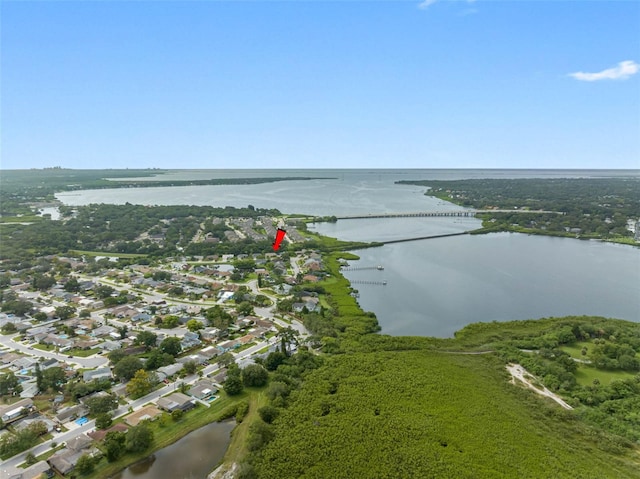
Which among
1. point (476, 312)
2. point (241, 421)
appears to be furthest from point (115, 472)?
Result: point (476, 312)

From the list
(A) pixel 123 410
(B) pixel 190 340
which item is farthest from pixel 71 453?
(B) pixel 190 340

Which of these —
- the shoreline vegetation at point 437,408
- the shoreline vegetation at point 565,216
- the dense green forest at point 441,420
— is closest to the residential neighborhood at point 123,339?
the shoreline vegetation at point 437,408

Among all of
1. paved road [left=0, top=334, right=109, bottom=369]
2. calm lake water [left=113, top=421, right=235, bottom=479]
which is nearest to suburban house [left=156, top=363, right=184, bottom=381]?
paved road [left=0, top=334, right=109, bottom=369]

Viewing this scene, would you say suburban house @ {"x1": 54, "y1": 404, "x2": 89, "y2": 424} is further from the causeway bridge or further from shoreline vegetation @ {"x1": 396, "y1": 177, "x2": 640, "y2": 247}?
shoreline vegetation @ {"x1": 396, "y1": 177, "x2": 640, "y2": 247}

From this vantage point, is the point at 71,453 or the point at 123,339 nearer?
the point at 71,453

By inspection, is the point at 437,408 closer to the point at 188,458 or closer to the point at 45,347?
the point at 188,458

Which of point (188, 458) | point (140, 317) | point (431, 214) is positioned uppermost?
point (431, 214)

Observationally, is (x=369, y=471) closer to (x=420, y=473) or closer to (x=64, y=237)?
(x=420, y=473)
